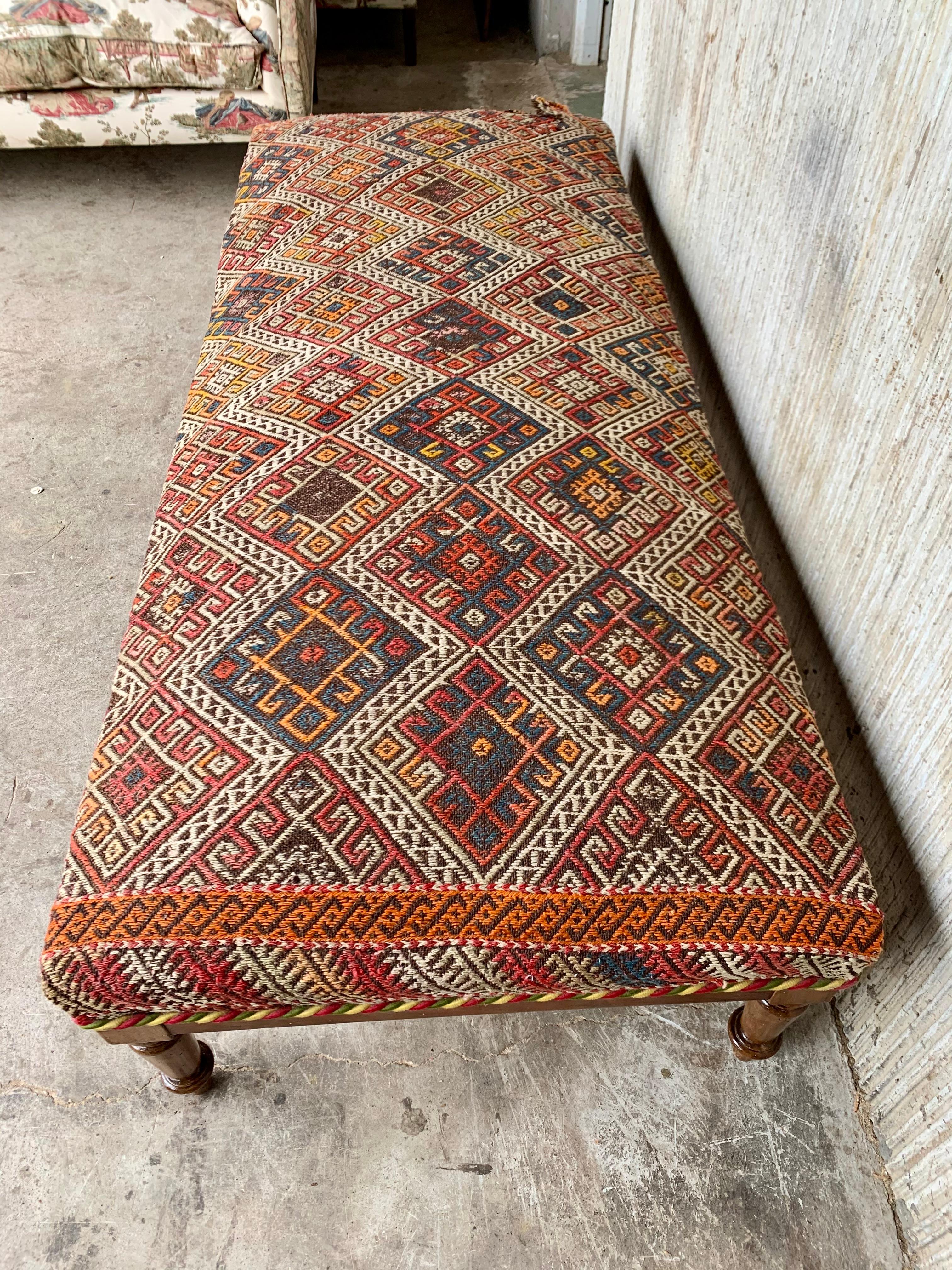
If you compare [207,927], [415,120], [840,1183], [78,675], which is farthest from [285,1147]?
[415,120]

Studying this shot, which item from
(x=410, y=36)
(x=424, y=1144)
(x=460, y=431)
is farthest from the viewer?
(x=410, y=36)

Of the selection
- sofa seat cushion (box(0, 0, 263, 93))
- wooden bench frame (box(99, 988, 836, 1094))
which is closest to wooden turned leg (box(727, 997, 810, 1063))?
wooden bench frame (box(99, 988, 836, 1094))

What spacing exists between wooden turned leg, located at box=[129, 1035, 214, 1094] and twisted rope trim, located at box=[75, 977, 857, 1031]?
8cm

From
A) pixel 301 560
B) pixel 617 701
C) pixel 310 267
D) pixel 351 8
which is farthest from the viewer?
pixel 351 8

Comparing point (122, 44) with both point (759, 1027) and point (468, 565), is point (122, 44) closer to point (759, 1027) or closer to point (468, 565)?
point (468, 565)


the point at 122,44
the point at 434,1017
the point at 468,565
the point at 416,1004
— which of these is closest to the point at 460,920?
the point at 416,1004

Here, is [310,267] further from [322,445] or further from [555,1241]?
[555,1241]

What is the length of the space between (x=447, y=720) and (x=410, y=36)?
10.2ft

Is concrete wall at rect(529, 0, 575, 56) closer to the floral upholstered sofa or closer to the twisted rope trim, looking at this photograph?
the floral upholstered sofa

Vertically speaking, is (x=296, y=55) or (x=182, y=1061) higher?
(x=296, y=55)

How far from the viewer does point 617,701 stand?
917 mm

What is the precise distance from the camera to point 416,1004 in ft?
2.90

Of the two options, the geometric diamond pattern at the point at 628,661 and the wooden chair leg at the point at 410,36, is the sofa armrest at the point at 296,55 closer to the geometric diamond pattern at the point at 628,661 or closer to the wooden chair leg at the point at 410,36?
the wooden chair leg at the point at 410,36

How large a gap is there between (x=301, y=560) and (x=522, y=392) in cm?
40
